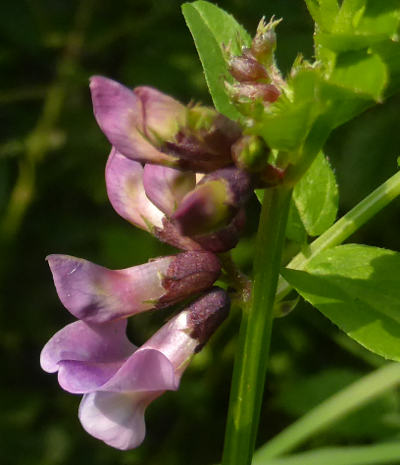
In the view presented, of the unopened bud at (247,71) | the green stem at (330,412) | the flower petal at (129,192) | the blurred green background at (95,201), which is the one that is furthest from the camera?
the blurred green background at (95,201)

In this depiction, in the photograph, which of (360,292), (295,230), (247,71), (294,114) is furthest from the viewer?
(295,230)

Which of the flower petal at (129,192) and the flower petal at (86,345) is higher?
the flower petal at (129,192)

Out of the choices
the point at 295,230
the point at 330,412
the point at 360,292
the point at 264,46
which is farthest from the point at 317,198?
the point at 330,412

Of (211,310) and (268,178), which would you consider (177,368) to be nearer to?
(211,310)

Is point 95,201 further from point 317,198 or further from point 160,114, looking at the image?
point 160,114

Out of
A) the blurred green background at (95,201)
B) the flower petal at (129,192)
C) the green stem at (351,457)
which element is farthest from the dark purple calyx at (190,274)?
the blurred green background at (95,201)

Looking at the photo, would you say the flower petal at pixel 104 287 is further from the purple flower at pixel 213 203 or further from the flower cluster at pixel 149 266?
the purple flower at pixel 213 203

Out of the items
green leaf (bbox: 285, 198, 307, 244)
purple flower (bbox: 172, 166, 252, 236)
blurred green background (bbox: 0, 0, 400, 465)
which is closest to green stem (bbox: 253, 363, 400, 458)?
blurred green background (bbox: 0, 0, 400, 465)

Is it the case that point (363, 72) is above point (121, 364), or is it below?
above

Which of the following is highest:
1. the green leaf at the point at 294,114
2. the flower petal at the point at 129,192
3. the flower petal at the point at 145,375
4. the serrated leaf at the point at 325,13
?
the serrated leaf at the point at 325,13
